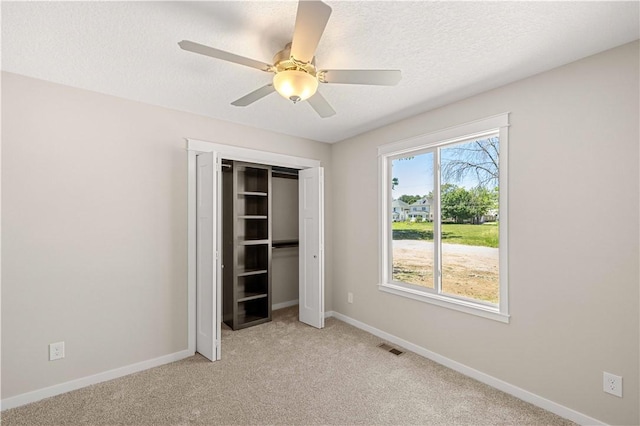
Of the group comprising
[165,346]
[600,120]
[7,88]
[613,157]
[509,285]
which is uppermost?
[7,88]

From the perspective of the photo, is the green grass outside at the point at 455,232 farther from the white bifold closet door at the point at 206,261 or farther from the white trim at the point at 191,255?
A: the white trim at the point at 191,255

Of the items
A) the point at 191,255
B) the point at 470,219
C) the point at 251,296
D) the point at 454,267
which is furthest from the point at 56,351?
the point at 470,219

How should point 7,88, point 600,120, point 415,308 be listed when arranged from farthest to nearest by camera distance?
1. point 415,308
2. point 7,88
3. point 600,120

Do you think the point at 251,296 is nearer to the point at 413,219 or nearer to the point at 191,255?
the point at 191,255

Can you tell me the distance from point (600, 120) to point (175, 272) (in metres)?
3.58

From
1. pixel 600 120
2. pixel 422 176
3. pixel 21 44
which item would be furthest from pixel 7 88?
pixel 600 120

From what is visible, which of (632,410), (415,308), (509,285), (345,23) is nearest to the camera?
(345,23)

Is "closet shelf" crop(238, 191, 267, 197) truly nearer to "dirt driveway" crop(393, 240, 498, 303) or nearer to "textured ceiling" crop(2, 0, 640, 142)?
"textured ceiling" crop(2, 0, 640, 142)

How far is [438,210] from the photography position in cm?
307

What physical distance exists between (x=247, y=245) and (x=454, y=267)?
8.58ft

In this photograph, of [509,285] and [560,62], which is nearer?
[560,62]

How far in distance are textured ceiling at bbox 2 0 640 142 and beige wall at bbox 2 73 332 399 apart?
322 millimetres

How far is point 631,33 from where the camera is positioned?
1795mm

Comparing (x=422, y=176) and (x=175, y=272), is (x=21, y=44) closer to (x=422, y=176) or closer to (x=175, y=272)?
(x=175, y=272)
